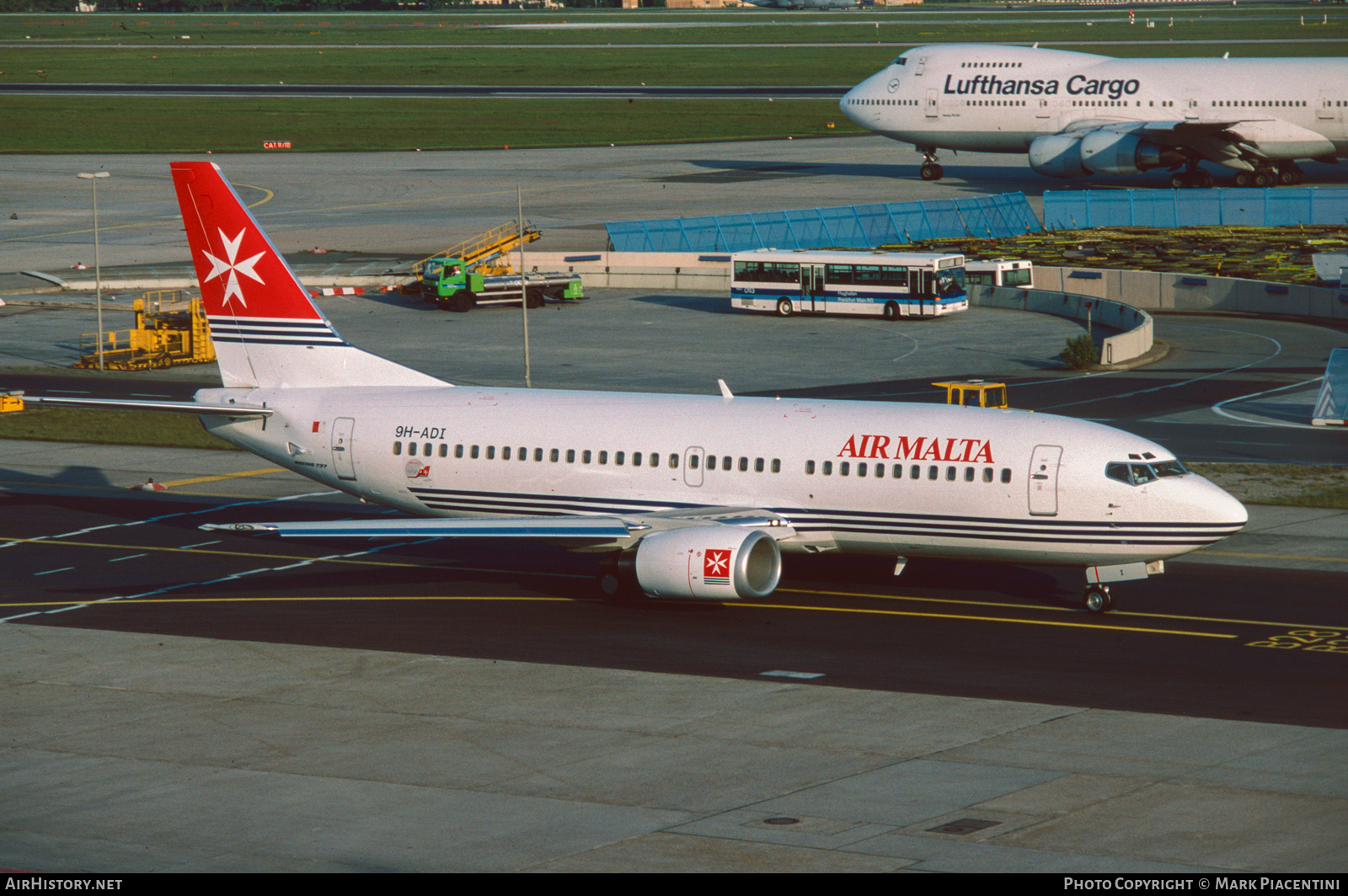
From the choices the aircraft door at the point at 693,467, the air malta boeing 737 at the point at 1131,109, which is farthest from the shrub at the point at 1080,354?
the air malta boeing 737 at the point at 1131,109

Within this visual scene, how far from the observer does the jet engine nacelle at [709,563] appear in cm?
3466

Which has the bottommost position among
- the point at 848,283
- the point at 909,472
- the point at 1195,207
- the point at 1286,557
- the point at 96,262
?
the point at 1286,557

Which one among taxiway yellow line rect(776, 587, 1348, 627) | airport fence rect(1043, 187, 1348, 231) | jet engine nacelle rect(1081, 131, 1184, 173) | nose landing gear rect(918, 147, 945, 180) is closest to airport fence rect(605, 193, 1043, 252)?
airport fence rect(1043, 187, 1348, 231)

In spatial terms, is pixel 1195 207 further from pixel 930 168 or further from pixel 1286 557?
pixel 1286 557

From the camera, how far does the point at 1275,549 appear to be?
42469mm

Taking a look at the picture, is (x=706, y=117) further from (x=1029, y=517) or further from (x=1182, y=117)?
(x=1029, y=517)

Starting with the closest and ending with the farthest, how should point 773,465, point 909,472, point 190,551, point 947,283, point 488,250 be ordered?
point 909,472 → point 773,465 → point 190,551 → point 947,283 → point 488,250

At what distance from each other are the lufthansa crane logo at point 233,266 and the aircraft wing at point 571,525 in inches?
325

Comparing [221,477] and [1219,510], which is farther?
[221,477]

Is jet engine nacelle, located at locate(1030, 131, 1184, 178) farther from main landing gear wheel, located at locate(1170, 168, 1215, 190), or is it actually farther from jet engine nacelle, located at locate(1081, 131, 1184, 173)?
main landing gear wheel, located at locate(1170, 168, 1215, 190)

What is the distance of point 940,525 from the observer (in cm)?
3625

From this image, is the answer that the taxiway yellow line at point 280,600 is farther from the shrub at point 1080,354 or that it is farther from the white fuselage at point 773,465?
the shrub at point 1080,354

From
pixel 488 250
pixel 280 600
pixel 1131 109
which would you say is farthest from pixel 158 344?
pixel 1131 109

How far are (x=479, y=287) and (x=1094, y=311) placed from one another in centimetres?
3258
